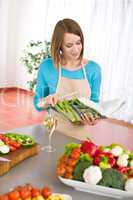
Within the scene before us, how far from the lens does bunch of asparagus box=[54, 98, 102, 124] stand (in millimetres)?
1650

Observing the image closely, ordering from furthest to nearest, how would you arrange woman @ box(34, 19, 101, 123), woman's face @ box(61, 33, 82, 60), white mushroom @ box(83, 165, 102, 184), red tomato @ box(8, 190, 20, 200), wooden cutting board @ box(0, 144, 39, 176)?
woman @ box(34, 19, 101, 123), woman's face @ box(61, 33, 82, 60), wooden cutting board @ box(0, 144, 39, 176), white mushroom @ box(83, 165, 102, 184), red tomato @ box(8, 190, 20, 200)

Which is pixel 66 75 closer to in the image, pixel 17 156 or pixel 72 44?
pixel 72 44

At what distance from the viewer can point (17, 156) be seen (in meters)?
1.32

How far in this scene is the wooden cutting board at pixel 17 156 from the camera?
124 centimetres

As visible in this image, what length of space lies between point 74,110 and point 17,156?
452 mm

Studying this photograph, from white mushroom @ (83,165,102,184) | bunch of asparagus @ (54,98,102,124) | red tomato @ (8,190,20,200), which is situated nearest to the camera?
red tomato @ (8,190,20,200)

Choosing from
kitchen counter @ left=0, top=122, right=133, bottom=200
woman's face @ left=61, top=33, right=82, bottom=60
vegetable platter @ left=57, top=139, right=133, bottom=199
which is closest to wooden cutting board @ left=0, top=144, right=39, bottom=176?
kitchen counter @ left=0, top=122, right=133, bottom=200

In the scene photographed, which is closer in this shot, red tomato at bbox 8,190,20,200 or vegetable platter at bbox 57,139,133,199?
red tomato at bbox 8,190,20,200

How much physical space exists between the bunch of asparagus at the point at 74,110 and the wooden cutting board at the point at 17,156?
277mm

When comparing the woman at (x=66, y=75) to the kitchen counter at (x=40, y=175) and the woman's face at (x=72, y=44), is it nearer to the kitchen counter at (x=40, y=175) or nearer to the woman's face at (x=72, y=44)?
the woman's face at (x=72, y=44)

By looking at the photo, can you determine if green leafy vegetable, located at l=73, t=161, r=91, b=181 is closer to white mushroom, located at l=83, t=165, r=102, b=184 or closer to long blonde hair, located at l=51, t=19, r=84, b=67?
white mushroom, located at l=83, t=165, r=102, b=184

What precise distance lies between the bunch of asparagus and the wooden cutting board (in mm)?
277

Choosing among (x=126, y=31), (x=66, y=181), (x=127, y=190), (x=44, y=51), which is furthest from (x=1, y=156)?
(x=44, y=51)

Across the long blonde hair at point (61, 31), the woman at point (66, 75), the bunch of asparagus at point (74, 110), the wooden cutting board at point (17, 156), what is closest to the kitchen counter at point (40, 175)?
the wooden cutting board at point (17, 156)
